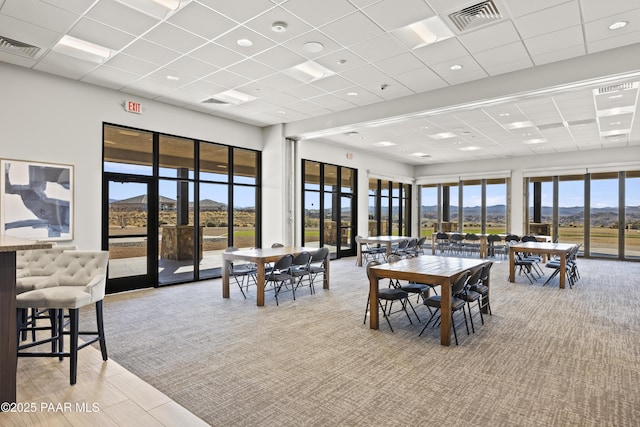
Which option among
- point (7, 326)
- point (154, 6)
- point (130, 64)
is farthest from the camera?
point (130, 64)

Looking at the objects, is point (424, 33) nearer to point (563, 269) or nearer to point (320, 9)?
point (320, 9)

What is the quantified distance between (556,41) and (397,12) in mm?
A: 2239

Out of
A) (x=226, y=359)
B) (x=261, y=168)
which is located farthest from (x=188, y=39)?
(x=261, y=168)

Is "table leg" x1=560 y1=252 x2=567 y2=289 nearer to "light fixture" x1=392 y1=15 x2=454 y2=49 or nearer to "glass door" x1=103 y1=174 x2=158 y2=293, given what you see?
"light fixture" x1=392 y1=15 x2=454 y2=49

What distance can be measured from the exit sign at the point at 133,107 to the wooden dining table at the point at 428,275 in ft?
17.6

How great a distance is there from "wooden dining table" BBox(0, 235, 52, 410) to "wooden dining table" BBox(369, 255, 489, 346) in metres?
3.42

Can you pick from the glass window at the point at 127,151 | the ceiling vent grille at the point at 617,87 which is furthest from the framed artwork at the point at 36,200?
the ceiling vent grille at the point at 617,87

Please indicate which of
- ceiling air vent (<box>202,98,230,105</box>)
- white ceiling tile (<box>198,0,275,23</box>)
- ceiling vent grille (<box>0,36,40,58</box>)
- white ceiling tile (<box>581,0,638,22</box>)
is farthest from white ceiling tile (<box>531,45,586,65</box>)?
ceiling vent grille (<box>0,36,40,58</box>)

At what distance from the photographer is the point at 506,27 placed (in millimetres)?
4359

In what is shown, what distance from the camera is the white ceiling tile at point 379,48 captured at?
472 cm

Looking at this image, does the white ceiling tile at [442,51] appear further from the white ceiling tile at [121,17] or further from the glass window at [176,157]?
the glass window at [176,157]

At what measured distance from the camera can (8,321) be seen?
2590 mm

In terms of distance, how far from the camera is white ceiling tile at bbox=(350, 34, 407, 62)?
472cm

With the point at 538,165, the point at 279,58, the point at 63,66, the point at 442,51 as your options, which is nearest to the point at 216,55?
the point at 279,58
